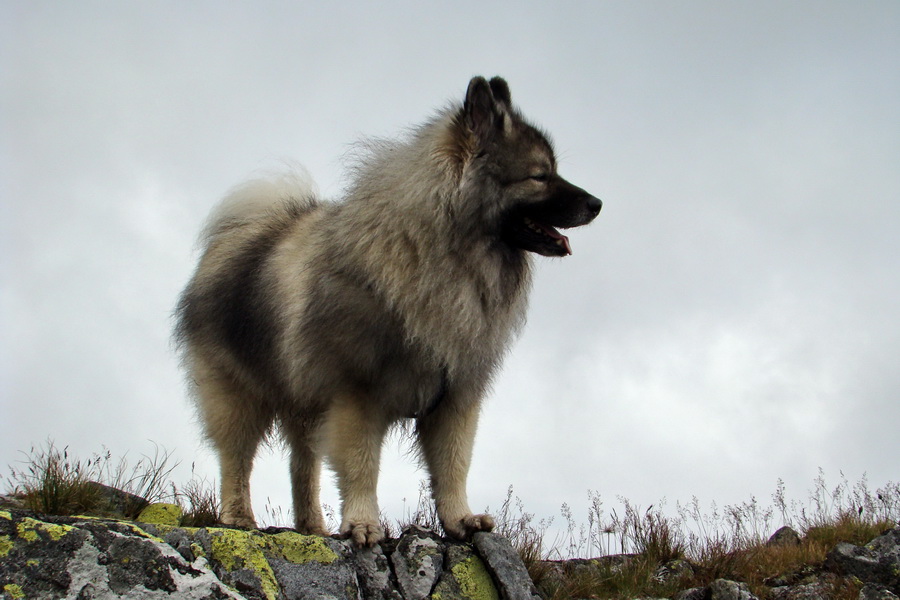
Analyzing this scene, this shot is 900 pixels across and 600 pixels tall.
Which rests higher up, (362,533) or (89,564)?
(362,533)

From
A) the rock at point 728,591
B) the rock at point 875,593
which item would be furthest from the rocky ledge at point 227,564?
the rock at point 875,593

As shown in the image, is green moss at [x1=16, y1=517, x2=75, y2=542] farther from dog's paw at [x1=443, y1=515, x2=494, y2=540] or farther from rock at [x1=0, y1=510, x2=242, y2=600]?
dog's paw at [x1=443, y1=515, x2=494, y2=540]

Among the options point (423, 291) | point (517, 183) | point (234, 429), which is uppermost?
point (517, 183)

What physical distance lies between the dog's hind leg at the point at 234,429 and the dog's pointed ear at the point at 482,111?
2.36 meters

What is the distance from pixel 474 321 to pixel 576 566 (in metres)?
2.05

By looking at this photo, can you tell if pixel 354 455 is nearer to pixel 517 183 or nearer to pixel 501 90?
pixel 517 183

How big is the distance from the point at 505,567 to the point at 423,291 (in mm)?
1596

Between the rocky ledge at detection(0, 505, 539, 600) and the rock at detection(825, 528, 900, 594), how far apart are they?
7.70 ft

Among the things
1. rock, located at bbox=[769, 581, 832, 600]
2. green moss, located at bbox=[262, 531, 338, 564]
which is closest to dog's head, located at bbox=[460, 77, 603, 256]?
green moss, located at bbox=[262, 531, 338, 564]

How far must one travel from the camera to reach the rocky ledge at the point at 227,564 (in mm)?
3139

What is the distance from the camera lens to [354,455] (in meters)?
4.33

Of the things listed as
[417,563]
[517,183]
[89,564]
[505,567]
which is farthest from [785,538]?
[89,564]

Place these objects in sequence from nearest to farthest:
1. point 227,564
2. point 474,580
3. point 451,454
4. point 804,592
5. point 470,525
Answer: point 227,564, point 474,580, point 470,525, point 451,454, point 804,592

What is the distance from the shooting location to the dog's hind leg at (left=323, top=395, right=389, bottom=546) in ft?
14.2
